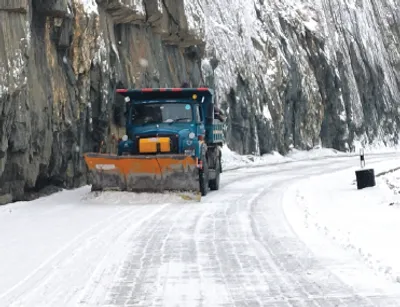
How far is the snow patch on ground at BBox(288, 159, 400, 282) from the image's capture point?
6.73m

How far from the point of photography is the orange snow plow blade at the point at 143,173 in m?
12.9

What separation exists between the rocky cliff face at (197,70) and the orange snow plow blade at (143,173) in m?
1.55

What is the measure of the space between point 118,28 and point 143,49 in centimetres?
172

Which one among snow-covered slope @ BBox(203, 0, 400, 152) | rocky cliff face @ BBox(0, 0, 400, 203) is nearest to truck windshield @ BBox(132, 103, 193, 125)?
rocky cliff face @ BBox(0, 0, 400, 203)

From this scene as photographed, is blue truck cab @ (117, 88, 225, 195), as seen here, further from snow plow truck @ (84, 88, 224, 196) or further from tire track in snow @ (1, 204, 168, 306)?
tire track in snow @ (1, 204, 168, 306)

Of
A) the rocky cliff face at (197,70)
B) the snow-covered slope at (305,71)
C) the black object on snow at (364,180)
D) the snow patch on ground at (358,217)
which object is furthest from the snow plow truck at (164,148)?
the snow-covered slope at (305,71)

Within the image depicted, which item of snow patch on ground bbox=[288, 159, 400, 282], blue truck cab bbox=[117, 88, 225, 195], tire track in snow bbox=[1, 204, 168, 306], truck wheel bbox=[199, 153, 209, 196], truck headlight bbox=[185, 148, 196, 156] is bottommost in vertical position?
snow patch on ground bbox=[288, 159, 400, 282]

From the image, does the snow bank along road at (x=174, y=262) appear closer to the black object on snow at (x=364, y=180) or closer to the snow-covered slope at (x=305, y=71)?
the black object on snow at (x=364, y=180)

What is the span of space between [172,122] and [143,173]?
7.20 ft

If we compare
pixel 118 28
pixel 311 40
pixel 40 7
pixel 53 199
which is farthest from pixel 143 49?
pixel 311 40

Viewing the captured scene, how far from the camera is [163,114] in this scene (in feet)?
48.3

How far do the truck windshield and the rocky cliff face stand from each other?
2.02 m

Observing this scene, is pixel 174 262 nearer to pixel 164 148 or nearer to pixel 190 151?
pixel 190 151

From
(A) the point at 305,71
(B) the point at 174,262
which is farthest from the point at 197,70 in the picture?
(B) the point at 174,262
